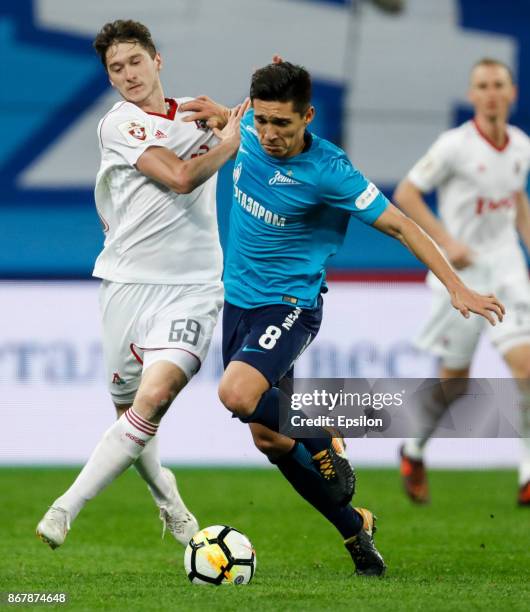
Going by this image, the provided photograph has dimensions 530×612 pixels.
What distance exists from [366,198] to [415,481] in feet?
11.9

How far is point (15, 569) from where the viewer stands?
5.71 meters

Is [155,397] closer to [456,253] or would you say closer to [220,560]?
[220,560]

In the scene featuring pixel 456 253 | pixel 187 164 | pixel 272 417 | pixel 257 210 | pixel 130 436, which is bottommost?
pixel 456 253

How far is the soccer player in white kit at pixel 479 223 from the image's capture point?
8641 mm

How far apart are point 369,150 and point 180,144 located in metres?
7.39

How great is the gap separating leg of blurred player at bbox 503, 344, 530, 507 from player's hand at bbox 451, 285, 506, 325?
333 centimetres

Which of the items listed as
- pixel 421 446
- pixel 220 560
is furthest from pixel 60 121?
pixel 220 560

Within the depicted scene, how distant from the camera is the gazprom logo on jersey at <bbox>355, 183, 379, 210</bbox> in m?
5.40

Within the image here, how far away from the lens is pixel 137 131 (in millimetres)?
5812

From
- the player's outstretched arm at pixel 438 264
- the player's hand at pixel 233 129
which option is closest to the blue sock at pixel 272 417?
the player's outstretched arm at pixel 438 264

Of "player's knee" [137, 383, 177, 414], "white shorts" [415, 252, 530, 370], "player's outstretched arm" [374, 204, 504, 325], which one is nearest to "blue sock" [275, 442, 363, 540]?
"player's knee" [137, 383, 177, 414]

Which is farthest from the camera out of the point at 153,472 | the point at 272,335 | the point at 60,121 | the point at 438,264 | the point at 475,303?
the point at 60,121

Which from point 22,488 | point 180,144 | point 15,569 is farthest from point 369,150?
point 15,569

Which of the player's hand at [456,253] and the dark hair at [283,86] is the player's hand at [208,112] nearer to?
the dark hair at [283,86]
